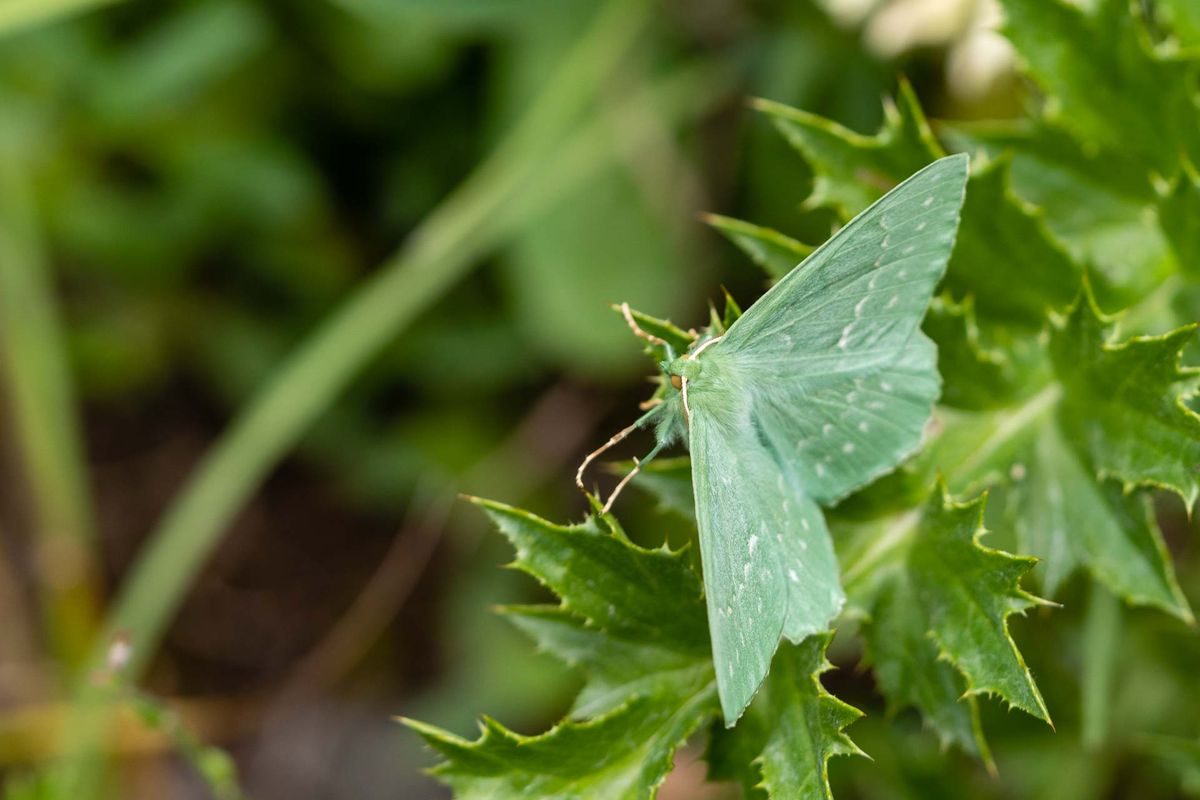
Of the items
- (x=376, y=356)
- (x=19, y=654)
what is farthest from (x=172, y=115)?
(x=19, y=654)

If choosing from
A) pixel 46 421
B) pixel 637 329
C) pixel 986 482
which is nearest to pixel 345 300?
pixel 46 421

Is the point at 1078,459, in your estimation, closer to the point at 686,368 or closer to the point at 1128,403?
the point at 1128,403

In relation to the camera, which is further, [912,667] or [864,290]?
[912,667]

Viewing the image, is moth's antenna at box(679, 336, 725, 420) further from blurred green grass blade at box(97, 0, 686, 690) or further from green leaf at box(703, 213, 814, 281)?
blurred green grass blade at box(97, 0, 686, 690)

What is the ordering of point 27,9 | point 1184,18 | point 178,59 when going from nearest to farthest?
point 1184,18 → point 27,9 → point 178,59

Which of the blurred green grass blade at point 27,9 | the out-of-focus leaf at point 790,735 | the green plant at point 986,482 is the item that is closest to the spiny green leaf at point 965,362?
the green plant at point 986,482

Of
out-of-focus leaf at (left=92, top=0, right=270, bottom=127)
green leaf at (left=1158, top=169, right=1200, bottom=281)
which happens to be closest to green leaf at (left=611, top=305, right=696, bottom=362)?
green leaf at (left=1158, top=169, right=1200, bottom=281)

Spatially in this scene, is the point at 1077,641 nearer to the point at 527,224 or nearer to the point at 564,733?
the point at 564,733
